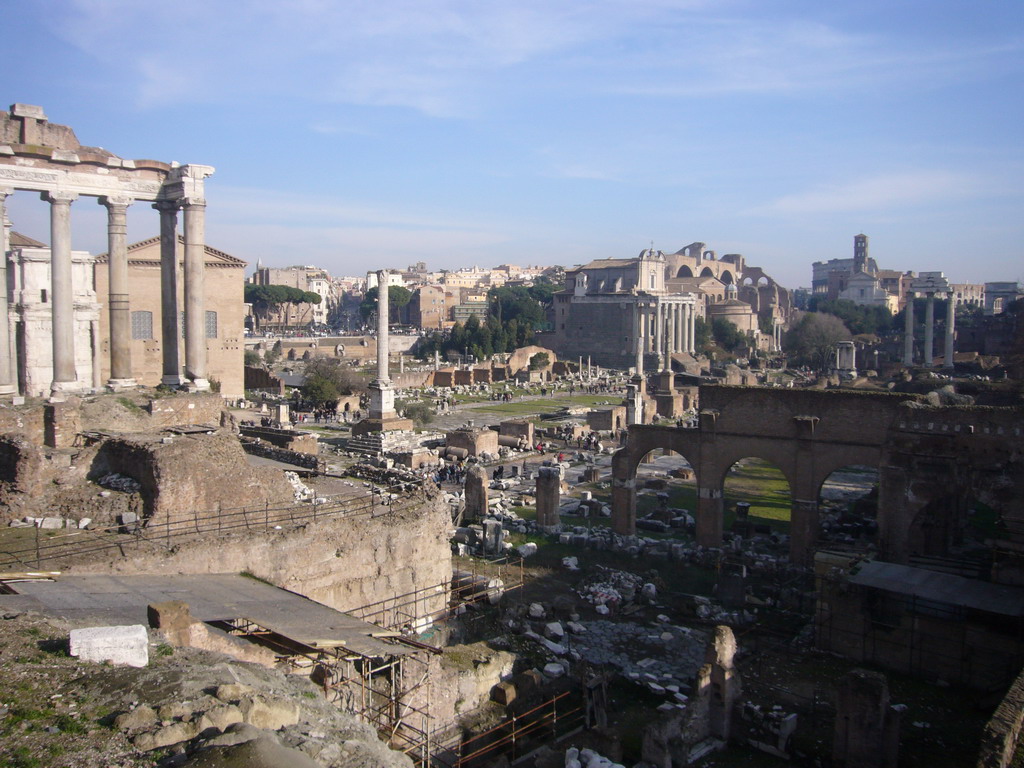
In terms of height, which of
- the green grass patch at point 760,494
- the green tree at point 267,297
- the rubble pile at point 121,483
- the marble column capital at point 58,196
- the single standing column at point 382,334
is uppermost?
the green tree at point 267,297

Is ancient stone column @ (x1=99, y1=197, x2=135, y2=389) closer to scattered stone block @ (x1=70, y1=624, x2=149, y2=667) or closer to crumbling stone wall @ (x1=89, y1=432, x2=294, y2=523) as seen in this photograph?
crumbling stone wall @ (x1=89, y1=432, x2=294, y2=523)

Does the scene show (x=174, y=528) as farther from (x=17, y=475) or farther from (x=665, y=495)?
(x=665, y=495)

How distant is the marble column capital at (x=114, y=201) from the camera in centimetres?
Answer: 1745

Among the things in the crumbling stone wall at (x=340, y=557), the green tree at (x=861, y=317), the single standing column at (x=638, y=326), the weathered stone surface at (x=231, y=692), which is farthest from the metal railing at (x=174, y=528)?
the green tree at (x=861, y=317)

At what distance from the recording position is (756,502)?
25984 mm

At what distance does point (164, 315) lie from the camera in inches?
736

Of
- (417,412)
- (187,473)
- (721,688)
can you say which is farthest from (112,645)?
(417,412)

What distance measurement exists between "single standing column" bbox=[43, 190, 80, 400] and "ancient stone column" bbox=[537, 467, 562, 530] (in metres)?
11.1

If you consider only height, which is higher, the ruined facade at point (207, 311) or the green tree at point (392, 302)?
the green tree at point (392, 302)

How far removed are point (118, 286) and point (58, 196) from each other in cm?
207

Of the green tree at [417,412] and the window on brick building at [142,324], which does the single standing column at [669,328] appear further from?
the window on brick building at [142,324]

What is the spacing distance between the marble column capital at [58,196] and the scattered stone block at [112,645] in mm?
12547

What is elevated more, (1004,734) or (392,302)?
(392,302)

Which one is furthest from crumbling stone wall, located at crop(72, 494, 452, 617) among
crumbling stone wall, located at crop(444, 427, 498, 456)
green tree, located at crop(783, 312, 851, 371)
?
green tree, located at crop(783, 312, 851, 371)
